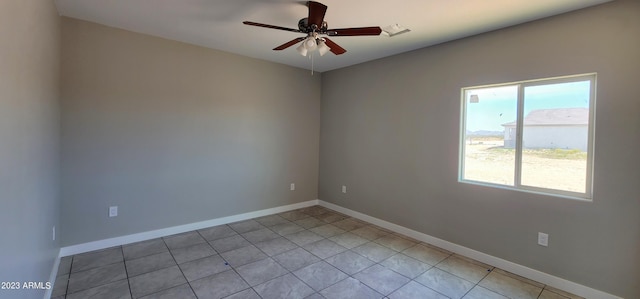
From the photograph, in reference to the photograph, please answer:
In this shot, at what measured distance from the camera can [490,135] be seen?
308 centimetres

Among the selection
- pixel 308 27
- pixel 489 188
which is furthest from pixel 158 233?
pixel 489 188

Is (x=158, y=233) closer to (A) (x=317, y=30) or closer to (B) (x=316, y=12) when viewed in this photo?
(A) (x=317, y=30)

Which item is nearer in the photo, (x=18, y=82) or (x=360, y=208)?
(x=18, y=82)

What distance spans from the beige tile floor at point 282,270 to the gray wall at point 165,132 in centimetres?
47

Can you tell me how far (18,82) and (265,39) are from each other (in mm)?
2368

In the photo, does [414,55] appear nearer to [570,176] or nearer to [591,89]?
[591,89]

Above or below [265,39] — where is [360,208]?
below

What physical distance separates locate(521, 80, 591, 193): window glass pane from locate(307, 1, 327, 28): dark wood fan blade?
A: 2.27 metres

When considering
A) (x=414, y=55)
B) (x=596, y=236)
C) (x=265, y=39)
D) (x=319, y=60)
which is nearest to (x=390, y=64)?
(x=414, y=55)


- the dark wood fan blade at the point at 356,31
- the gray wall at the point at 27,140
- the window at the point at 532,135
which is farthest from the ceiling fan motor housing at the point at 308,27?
the window at the point at 532,135

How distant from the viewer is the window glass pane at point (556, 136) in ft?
8.05

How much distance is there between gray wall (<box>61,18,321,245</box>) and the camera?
116 inches

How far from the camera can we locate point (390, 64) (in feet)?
12.9

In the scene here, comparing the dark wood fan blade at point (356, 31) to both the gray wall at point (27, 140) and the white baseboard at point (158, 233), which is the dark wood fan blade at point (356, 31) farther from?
the white baseboard at point (158, 233)
